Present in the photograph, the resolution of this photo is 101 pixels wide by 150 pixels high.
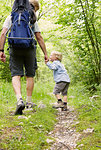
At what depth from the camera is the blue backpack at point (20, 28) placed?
9.95 feet

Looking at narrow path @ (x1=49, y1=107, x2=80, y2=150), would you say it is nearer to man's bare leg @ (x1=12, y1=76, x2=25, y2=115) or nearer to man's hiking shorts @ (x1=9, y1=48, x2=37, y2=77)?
man's bare leg @ (x1=12, y1=76, x2=25, y2=115)

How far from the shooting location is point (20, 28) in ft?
10.1

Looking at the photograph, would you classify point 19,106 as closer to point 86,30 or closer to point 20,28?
point 20,28

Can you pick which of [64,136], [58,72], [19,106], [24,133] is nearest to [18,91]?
[19,106]

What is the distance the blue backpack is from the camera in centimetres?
303

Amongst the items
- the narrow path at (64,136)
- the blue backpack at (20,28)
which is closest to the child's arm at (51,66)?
the blue backpack at (20,28)

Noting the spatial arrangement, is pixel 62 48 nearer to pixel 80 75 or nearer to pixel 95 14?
pixel 80 75

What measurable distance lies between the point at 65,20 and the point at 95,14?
1.05 metres

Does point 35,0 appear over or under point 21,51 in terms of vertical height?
over

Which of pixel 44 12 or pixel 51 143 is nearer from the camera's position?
pixel 51 143

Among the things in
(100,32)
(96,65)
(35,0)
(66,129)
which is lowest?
(66,129)

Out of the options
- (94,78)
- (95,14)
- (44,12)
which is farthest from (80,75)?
(44,12)

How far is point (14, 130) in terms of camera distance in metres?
2.42

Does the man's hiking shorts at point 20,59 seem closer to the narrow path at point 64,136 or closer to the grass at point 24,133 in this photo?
the grass at point 24,133
